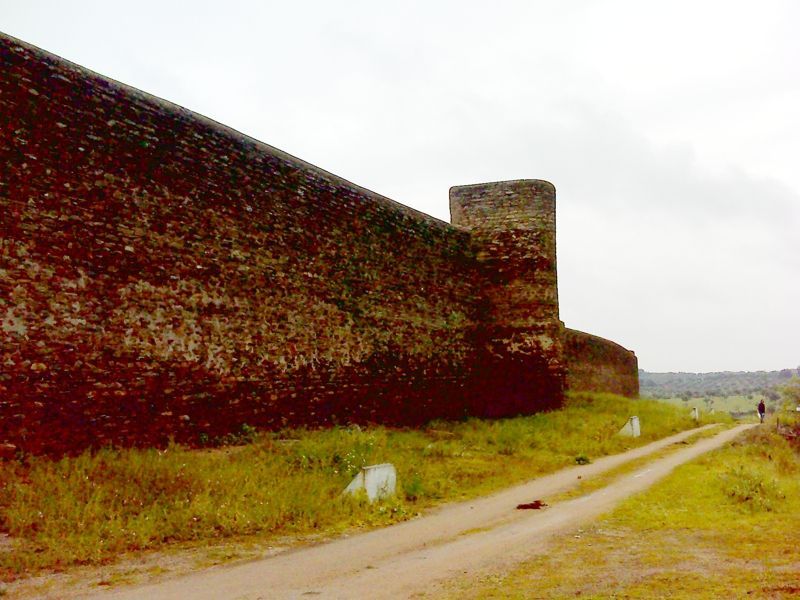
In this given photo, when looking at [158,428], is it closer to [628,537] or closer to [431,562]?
[431,562]

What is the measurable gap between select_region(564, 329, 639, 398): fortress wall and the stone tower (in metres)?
7.17

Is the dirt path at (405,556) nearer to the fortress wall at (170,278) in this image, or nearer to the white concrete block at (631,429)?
the fortress wall at (170,278)

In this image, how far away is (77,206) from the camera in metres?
9.02

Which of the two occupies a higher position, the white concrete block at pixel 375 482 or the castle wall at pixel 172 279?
the castle wall at pixel 172 279

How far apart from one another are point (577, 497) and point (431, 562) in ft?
13.9

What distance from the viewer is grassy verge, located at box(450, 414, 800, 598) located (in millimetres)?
5086

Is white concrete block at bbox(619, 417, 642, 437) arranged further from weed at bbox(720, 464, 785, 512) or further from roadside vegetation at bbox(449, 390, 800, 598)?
weed at bbox(720, 464, 785, 512)

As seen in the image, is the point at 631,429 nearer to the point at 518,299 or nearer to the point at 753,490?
the point at 518,299

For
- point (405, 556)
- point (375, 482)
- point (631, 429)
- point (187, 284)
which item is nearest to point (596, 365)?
point (631, 429)

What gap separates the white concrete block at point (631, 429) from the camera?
17.7 metres

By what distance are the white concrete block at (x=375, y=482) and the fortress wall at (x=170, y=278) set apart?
3012mm

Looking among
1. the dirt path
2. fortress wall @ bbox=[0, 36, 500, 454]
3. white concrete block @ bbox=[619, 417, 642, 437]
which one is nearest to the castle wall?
fortress wall @ bbox=[0, 36, 500, 454]

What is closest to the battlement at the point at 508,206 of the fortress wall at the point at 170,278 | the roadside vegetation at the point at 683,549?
the fortress wall at the point at 170,278

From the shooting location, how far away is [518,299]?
18422mm
